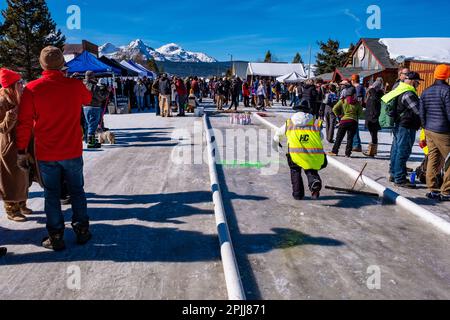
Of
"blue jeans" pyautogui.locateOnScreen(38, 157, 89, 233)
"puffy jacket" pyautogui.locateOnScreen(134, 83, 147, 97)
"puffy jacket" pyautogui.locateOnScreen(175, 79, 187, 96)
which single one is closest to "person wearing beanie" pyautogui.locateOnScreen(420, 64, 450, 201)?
"blue jeans" pyautogui.locateOnScreen(38, 157, 89, 233)

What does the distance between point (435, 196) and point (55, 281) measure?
214 inches

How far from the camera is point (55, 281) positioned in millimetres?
3131

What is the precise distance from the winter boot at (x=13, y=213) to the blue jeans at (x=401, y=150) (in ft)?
19.6

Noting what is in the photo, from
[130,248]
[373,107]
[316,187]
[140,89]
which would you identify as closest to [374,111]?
[373,107]

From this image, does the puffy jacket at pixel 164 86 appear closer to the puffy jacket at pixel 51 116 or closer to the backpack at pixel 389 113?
the backpack at pixel 389 113

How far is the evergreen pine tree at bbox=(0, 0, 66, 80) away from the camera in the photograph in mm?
37219

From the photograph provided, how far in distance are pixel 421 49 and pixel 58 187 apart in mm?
17566

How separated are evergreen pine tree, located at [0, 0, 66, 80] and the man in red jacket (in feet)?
126

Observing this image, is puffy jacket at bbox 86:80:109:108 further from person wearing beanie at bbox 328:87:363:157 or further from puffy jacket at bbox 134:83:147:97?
puffy jacket at bbox 134:83:147:97

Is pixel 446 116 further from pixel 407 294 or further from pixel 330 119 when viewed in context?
pixel 330 119

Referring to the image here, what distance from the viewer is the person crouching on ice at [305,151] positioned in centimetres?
524

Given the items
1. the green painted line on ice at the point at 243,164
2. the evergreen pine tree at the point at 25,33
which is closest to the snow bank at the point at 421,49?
the green painted line on ice at the point at 243,164

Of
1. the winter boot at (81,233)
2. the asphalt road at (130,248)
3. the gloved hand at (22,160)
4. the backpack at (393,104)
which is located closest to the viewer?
the asphalt road at (130,248)
